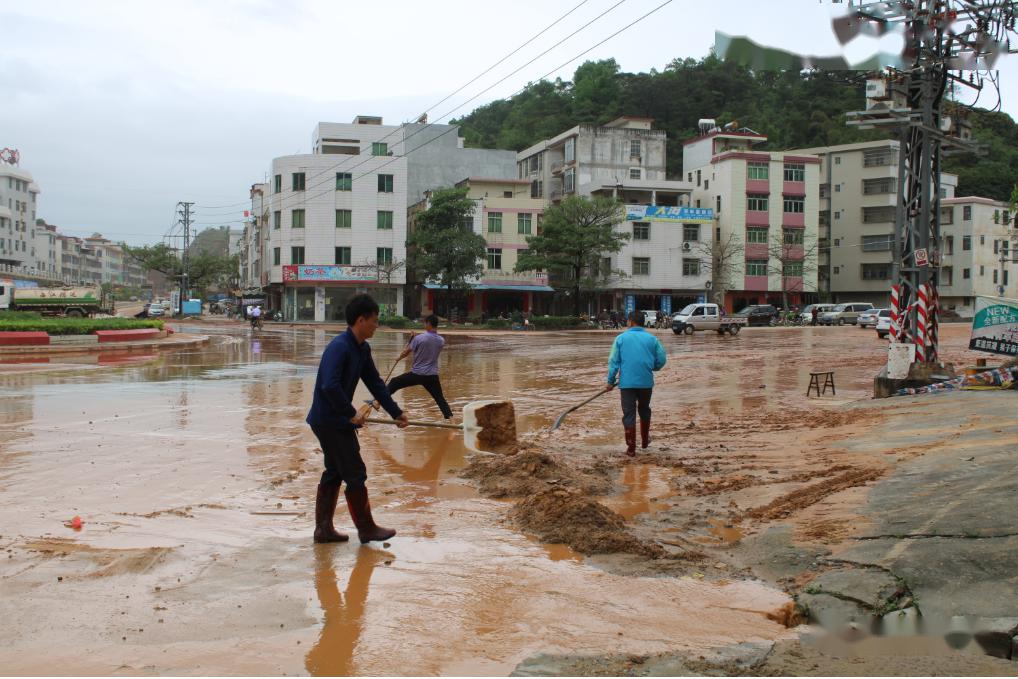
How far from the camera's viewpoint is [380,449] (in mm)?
9852

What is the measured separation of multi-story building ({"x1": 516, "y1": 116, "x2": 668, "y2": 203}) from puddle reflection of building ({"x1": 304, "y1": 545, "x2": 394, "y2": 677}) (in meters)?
59.0

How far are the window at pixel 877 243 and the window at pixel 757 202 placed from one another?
12.8 m

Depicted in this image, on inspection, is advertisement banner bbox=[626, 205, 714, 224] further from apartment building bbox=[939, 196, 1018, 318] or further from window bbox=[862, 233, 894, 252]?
apartment building bbox=[939, 196, 1018, 318]

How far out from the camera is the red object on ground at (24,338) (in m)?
23.7

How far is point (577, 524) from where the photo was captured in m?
5.99

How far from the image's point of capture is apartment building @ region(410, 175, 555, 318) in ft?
191

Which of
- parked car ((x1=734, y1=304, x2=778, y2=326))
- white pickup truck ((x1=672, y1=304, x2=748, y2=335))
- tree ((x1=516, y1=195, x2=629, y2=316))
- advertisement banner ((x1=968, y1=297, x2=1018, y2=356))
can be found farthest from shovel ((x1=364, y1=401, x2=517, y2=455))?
parked car ((x1=734, y1=304, x2=778, y2=326))

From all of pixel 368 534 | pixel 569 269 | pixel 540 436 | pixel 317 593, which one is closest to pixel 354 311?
pixel 368 534

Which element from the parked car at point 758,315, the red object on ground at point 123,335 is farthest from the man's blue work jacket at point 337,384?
the parked car at point 758,315

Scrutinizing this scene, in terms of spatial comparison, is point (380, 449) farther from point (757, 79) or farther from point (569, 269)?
point (757, 79)

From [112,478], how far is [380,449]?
9.82ft

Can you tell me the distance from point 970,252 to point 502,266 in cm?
4182

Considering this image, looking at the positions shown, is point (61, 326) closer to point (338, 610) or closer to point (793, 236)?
point (338, 610)

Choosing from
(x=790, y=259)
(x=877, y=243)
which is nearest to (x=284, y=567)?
(x=790, y=259)
